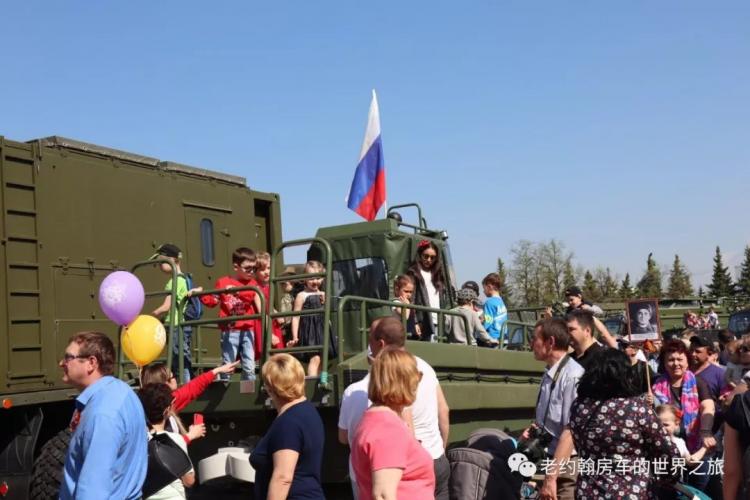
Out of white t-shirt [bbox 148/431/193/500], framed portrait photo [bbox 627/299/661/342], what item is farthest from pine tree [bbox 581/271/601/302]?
white t-shirt [bbox 148/431/193/500]

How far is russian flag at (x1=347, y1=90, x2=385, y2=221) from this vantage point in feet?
41.4

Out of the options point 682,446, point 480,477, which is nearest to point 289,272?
point 480,477

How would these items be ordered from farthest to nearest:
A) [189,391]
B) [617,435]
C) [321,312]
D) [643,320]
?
[643,320]
[189,391]
[321,312]
[617,435]

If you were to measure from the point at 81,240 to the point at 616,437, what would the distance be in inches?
293

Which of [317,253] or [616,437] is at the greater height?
[317,253]

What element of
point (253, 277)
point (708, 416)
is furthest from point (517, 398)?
point (253, 277)

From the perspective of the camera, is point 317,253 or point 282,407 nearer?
point 282,407

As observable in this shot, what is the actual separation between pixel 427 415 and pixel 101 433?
2412 millimetres

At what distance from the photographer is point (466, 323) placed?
363 inches

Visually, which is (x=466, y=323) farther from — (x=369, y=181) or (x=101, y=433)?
(x=101, y=433)

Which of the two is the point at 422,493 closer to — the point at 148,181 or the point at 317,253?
the point at 317,253

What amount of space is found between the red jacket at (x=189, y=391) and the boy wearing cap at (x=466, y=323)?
270cm

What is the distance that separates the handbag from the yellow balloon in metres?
2.56

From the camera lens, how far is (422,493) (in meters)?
4.45
